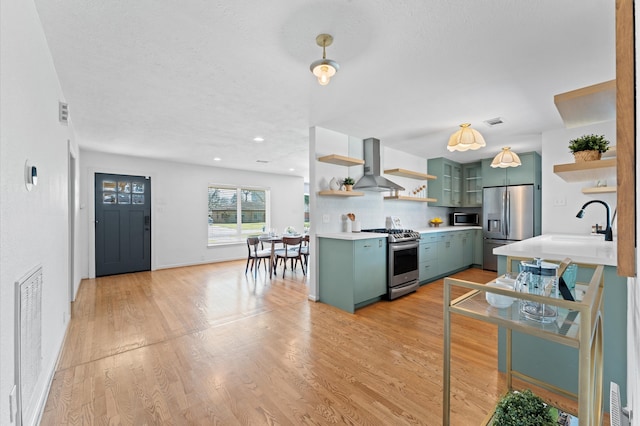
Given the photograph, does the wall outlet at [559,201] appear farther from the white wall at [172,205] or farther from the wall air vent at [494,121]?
the white wall at [172,205]

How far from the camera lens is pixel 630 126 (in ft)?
2.23

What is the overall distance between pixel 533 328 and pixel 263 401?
64.4 inches

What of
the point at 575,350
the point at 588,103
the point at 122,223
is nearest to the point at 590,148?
the point at 588,103

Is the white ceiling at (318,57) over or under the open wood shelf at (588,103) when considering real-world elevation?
over

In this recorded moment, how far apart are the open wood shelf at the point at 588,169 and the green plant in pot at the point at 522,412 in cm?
160

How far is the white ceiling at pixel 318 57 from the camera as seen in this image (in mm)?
1670

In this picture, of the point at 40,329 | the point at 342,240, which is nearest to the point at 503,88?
the point at 342,240

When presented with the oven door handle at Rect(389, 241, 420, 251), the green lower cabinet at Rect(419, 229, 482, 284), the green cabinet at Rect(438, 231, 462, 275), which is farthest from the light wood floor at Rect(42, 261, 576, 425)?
the green cabinet at Rect(438, 231, 462, 275)

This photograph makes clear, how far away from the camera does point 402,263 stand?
4.01 metres

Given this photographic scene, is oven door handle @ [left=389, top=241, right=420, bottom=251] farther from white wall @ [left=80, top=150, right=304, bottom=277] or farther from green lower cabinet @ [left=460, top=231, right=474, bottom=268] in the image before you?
white wall @ [left=80, top=150, right=304, bottom=277]

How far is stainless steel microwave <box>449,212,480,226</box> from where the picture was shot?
636 cm

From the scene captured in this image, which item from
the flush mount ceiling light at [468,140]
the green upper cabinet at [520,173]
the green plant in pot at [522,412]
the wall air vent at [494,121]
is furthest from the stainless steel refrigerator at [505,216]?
the green plant in pot at [522,412]

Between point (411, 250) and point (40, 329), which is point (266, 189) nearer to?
point (411, 250)

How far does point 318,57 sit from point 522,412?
243 centimetres
